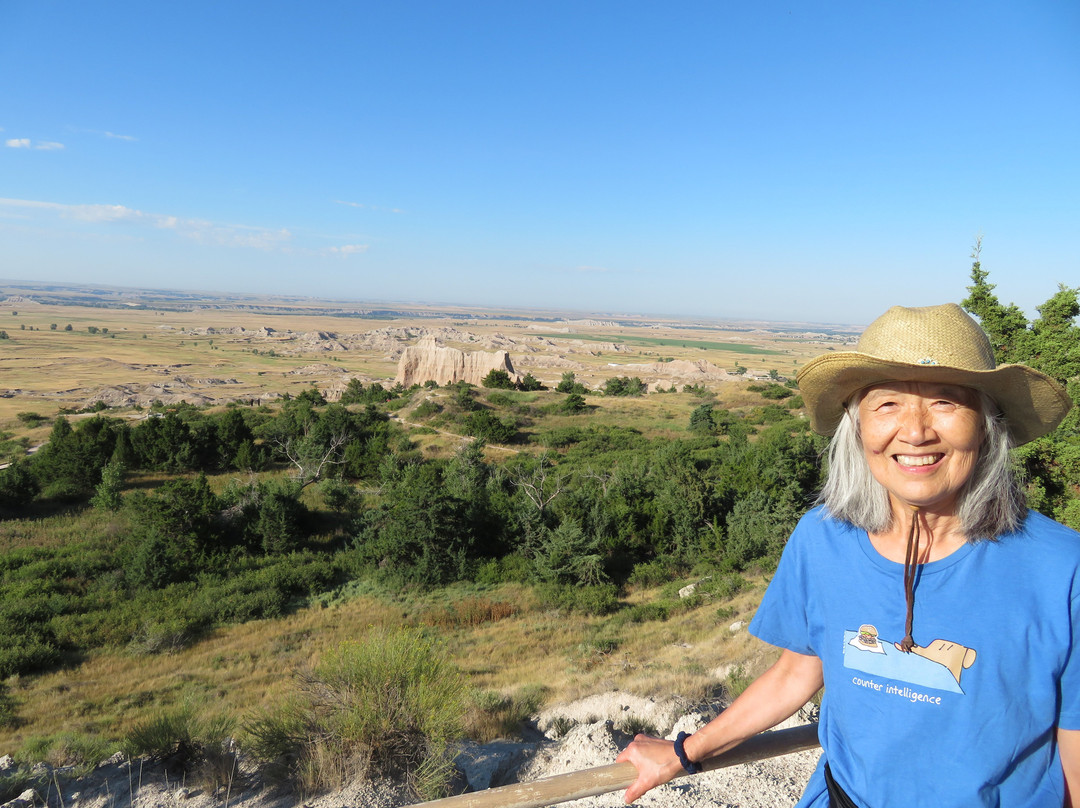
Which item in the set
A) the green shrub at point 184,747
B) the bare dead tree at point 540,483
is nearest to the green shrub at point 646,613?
the bare dead tree at point 540,483

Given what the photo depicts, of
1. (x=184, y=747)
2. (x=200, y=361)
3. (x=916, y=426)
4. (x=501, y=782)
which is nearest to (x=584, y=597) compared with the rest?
(x=501, y=782)

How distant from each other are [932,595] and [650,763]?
960 mm

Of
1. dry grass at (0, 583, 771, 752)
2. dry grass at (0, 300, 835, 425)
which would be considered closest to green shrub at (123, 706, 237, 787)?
dry grass at (0, 583, 771, 752)

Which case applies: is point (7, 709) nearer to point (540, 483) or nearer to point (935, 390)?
point (935, 390)

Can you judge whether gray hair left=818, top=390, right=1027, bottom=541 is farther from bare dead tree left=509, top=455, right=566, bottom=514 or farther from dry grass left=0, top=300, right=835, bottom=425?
dry grass left=0, top=300, right=835, bottom=425

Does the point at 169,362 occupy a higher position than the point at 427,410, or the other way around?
the point at 427,410

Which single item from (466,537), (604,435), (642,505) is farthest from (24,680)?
(604,435)

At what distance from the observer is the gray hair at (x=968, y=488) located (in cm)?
138

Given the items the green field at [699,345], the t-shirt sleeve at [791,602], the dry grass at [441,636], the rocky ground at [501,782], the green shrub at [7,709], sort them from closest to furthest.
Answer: the t-shirt sleeve at [791,602] < the rocky ground at [501,782] < the dry grass at [441,636] < the green shrub at [7,709] < the green field at [699,345]

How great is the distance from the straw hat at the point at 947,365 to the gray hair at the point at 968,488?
71mm

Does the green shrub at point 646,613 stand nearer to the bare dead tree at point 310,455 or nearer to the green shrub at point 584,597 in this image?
the green shrub at point 584,597

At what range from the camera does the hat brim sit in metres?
1.40

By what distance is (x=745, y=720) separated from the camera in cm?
175

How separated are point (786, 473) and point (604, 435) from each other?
1315 centimetres
